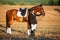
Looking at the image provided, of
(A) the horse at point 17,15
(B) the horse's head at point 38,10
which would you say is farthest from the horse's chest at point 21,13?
(B) the horse's head at point 38,10

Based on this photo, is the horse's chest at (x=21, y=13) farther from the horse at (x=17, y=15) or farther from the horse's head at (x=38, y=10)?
the horse's head at (x=38, y=10)

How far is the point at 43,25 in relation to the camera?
2.62 m

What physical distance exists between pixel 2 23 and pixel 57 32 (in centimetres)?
83

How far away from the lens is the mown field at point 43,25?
261cm

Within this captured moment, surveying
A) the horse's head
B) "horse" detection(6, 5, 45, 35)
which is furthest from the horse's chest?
the horse's head

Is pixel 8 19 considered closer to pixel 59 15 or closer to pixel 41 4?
pixel 41 4

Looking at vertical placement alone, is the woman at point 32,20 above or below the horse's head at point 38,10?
below

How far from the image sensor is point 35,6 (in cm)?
261

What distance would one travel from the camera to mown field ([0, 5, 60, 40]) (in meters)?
2.61

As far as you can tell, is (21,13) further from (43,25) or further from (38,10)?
(43,25)

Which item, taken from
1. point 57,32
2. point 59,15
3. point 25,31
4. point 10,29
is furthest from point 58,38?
point 10,29

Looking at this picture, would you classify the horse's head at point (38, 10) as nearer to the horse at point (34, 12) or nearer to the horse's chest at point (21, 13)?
the horse at point (34, 12)

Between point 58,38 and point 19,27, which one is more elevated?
point 19,27

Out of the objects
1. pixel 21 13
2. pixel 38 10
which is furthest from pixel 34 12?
pixel 21 13
